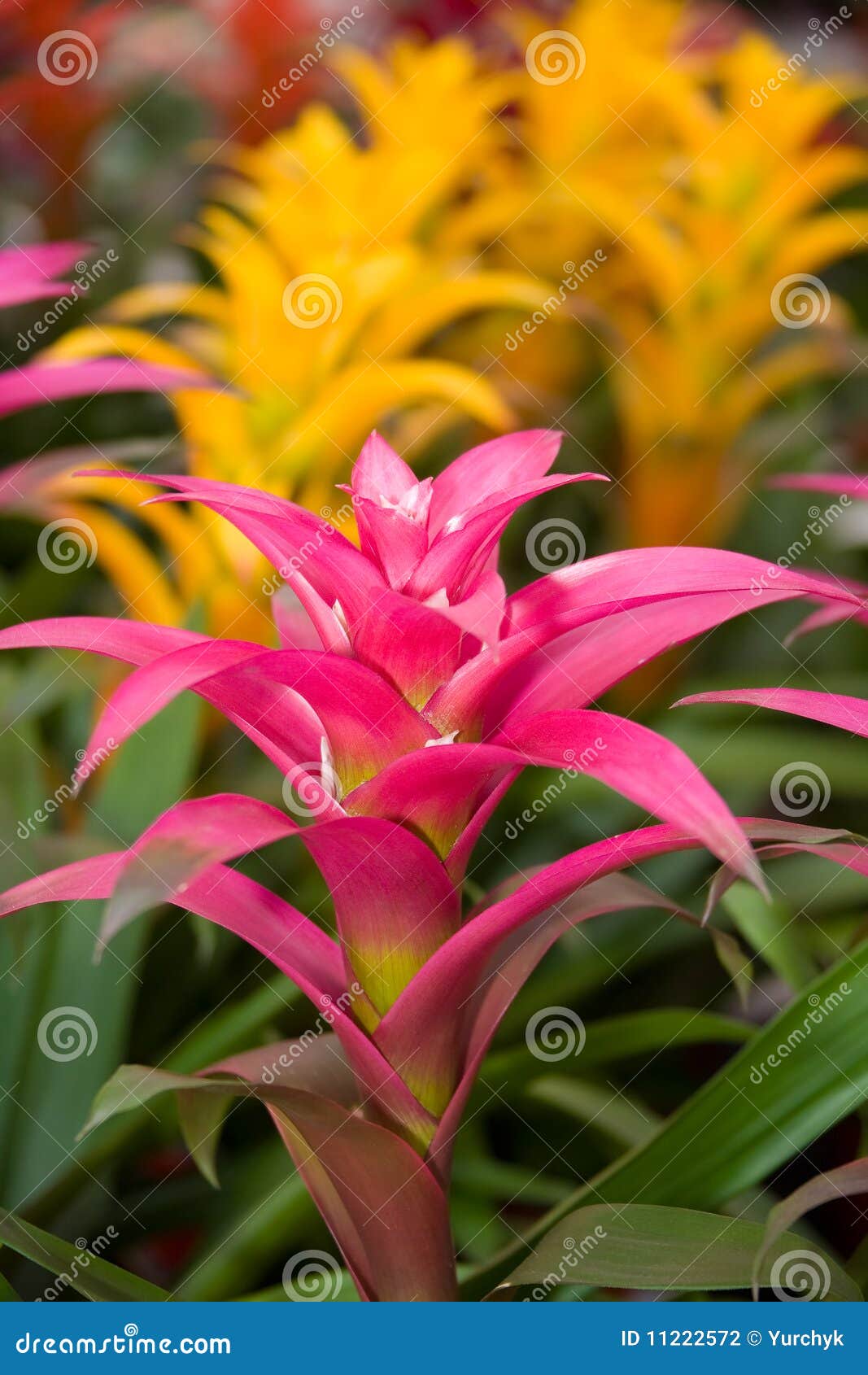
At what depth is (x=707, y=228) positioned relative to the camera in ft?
5.08

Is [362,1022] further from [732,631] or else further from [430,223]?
[430,223]

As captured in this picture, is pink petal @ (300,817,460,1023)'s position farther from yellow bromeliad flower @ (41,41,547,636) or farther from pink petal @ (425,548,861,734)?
yellow bromeliad flower @ (41,41,547,636)

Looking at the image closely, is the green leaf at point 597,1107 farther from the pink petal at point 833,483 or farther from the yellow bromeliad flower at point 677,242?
the yellow bromeliad flower at point 677,242

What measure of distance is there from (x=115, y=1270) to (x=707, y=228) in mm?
1428
